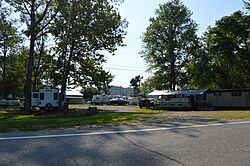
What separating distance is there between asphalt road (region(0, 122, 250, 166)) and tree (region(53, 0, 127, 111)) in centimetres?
2603

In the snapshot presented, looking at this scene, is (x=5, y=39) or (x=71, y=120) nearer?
(x=71, y=120)

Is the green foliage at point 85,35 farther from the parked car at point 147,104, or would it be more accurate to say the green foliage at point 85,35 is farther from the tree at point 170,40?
the tree at point 170,40

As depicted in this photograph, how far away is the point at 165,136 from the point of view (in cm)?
1119

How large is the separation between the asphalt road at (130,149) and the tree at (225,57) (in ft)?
138

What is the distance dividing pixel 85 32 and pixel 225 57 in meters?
25.0

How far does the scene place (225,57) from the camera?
52.5m

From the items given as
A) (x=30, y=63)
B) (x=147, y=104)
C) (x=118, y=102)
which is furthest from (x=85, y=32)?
(x=118, y=102)

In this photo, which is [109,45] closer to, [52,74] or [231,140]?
[52,74]

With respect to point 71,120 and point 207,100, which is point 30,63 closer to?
point 71,120

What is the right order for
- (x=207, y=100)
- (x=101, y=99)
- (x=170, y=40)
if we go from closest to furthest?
(x=207, y=100) < (x=170, y=40) < (x=101, y=99)

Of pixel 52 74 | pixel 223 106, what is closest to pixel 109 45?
pixel 52 74

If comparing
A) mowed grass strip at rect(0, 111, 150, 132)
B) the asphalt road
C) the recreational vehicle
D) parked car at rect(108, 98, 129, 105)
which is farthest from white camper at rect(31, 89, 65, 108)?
parked car at rect(108, 98, 129, 105)

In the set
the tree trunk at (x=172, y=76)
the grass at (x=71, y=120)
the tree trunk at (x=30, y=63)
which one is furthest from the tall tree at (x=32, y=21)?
the tree trunk at (x=172, y=76)

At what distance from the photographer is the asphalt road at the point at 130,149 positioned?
7453mm
